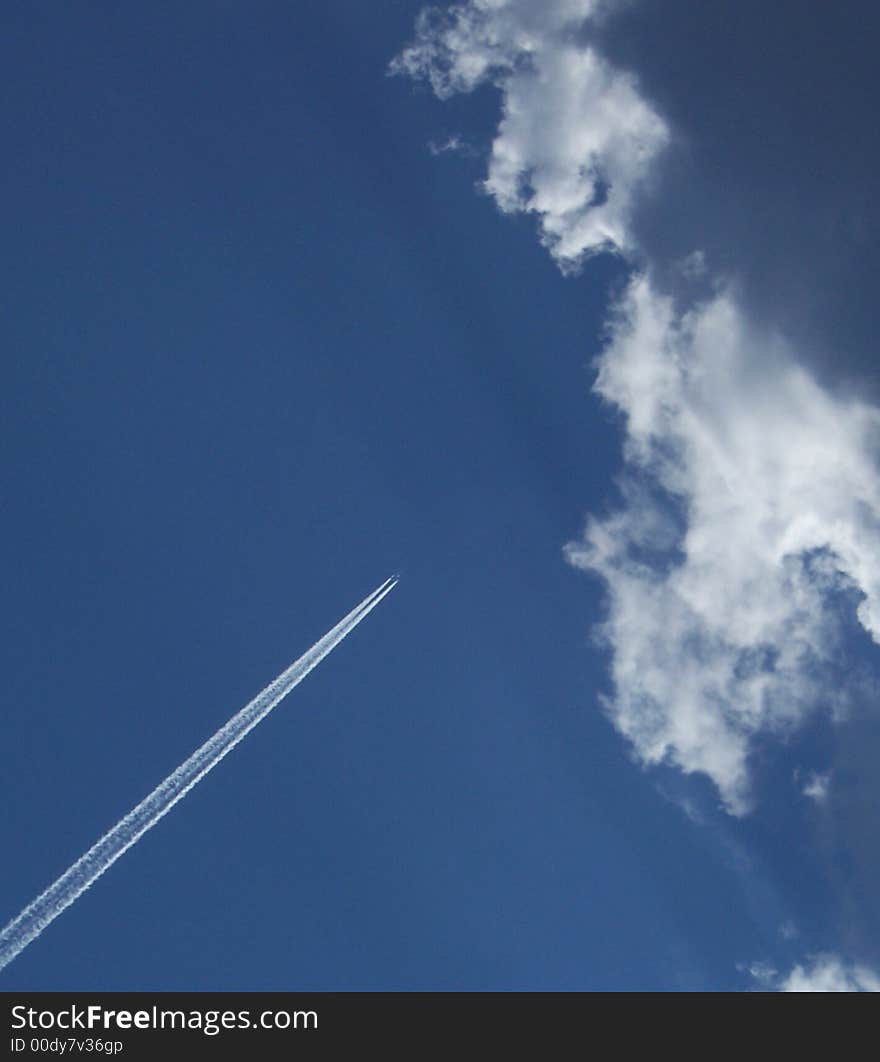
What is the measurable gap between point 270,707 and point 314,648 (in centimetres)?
1585

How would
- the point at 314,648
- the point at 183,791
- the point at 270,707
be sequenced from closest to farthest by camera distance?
the point at 183,791, the point at 270,707, the point at 314,648

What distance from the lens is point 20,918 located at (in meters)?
97.7
